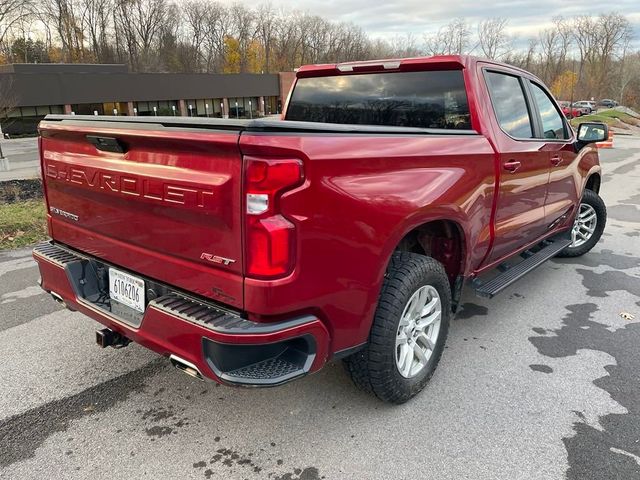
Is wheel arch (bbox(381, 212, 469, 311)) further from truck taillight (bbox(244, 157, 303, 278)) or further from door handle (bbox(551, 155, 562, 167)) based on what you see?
door handle (bbox(551, 155, 562, 167))

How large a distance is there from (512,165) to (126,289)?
8.57ft

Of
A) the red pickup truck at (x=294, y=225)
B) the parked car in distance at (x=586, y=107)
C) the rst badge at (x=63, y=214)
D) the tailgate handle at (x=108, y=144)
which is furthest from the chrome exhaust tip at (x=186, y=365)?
the parked car in distance at (x=586, y=107)

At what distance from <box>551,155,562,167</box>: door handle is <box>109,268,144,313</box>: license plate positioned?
340cm

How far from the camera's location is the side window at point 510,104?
351cm

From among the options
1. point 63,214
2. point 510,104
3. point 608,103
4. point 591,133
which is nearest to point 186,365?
point 63,214

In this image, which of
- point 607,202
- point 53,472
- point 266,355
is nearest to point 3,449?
point 53,472

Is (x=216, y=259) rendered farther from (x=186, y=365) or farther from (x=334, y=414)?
(x=334, y=414)

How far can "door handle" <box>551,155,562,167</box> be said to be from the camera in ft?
13.4

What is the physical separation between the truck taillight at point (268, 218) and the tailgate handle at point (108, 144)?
0.81m

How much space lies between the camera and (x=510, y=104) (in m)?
3.71

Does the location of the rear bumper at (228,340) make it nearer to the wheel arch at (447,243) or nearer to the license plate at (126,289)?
the license plate at (126,289)

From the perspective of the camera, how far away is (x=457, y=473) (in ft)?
7.55

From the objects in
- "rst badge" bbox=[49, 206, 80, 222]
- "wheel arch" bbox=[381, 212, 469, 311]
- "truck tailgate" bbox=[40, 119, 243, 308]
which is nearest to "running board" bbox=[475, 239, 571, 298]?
"wheel arch" bbox=[381, 212, 469, 311]

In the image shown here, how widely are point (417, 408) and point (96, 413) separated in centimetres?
182
